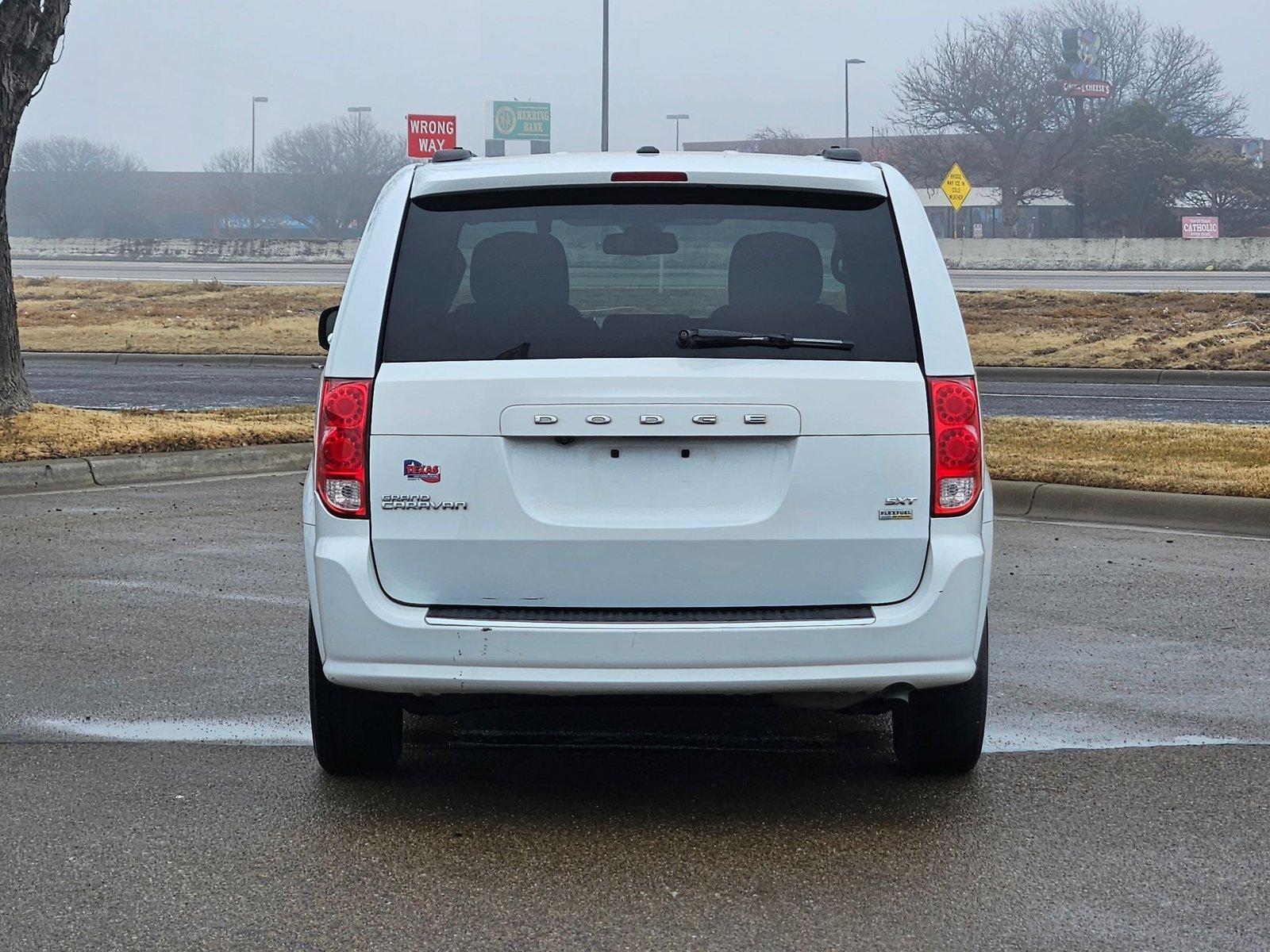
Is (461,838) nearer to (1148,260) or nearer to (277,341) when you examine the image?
(277,341)

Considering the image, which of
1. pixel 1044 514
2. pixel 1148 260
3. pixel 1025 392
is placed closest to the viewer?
pixel 1044 514

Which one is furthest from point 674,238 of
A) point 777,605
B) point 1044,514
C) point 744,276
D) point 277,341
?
point 277,341

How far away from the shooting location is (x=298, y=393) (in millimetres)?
18391

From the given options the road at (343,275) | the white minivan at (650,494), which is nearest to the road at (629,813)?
the white minivan at (650,494)

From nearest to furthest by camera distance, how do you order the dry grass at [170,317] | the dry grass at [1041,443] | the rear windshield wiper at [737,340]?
the rear windshield wiper at [737,340] → the dry grass at [1041,443] → the dry grass at [170,317]

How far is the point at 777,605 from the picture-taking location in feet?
14.0

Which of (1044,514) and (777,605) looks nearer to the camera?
(777,605)

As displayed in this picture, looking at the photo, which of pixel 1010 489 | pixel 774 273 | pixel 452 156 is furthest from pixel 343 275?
pixel 774 273

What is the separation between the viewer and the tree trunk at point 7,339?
12.9 metres

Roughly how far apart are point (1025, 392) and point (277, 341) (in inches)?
473

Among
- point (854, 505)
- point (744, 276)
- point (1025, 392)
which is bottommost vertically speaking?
point (1025, 392)

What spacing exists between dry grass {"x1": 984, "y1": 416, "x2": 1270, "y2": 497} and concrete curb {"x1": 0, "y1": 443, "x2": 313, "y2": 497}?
17.0ft

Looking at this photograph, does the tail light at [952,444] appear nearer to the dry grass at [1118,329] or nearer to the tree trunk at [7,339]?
the tree trunk at [7,339]

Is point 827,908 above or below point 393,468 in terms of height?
below
